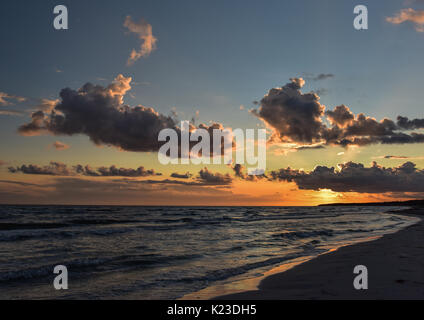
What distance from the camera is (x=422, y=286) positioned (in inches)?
290

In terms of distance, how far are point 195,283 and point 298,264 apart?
4742 mm

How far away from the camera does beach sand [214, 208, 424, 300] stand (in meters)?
7.15

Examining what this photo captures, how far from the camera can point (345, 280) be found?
864 centimetres

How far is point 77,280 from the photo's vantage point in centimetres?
1026

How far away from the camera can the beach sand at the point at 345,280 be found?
23.4 ft

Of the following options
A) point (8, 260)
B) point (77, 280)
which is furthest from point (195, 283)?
point (8, 260)

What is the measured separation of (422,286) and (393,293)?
3.42ft

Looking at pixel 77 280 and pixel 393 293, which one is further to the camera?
pixel 77 280
